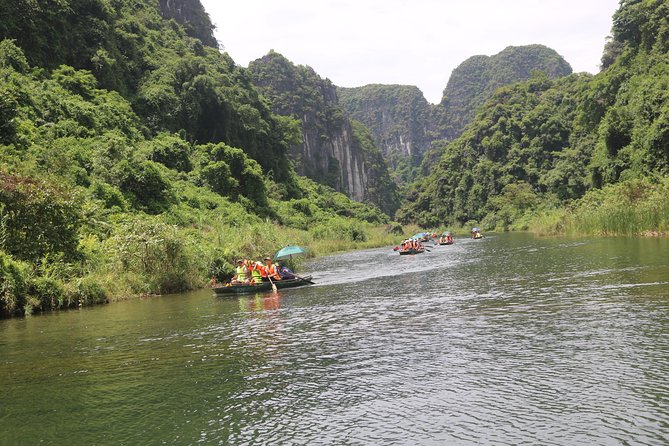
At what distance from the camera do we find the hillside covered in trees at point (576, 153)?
151ft

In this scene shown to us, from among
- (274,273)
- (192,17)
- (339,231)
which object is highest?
(192,17)

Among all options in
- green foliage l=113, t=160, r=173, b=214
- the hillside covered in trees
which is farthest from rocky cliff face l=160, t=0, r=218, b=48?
green foliage l=113, t=160, r=173, b=214

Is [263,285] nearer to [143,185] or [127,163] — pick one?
[143,185]

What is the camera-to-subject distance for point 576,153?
82.9m

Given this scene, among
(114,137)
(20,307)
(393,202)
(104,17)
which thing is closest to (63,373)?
(20,307)

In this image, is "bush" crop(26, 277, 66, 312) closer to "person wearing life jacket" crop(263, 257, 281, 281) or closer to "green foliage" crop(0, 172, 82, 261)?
"green foliage" crop(0, 172, 82, 261)

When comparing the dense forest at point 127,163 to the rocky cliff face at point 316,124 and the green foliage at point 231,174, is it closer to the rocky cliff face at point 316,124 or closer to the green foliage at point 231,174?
the green foliage at point 231,174

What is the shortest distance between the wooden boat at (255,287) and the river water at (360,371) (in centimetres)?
399

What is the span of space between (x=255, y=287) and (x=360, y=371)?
14416mm

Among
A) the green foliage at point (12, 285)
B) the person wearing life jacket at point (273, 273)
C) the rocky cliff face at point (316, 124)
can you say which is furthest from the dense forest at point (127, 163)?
the rocky cliff face at point (316, 124)

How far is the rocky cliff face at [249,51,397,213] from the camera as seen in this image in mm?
132000

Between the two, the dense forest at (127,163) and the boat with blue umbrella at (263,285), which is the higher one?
the dense forest at (127,163)

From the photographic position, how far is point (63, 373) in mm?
11281

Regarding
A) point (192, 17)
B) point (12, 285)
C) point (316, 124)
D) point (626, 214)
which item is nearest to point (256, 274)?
point (12, 285)
